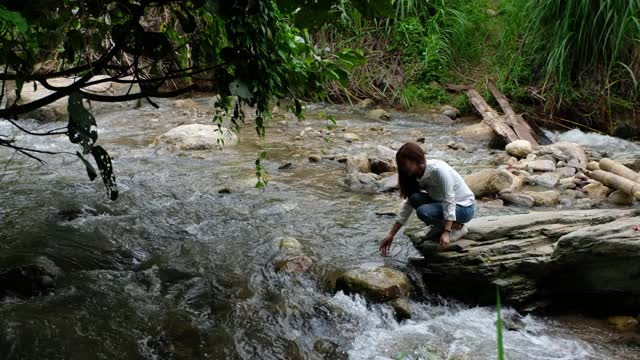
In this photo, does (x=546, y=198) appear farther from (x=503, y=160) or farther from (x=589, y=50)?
(x=589, y=50)

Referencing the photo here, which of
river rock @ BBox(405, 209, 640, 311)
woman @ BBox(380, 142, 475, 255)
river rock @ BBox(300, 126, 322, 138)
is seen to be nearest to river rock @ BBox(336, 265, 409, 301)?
river rock @ BBox(405, 209, 640, 311)

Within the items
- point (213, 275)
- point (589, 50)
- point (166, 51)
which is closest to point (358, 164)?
point (213, 275)

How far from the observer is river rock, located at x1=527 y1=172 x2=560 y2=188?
209 inches

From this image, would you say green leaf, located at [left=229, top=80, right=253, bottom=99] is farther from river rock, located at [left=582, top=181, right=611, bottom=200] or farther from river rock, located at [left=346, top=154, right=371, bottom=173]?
river rock, located at [left=582, top=181, right=611, bottom=200]

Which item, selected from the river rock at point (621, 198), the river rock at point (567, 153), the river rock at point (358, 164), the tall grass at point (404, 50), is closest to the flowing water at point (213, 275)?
the river rock at point (358, 164)

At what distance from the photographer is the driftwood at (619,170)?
194 inches

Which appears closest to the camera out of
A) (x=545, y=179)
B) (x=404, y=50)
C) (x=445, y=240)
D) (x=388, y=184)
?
(x=445, y=240)

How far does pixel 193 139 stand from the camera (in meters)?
6.58

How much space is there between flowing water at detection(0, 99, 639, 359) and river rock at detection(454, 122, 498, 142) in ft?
4.12

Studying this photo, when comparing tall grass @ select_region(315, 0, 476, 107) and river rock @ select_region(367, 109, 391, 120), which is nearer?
river rock @ select_region(367, 109, 391, 120)

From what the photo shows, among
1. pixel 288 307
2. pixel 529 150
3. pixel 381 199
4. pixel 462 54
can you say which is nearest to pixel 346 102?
pixel 462 54

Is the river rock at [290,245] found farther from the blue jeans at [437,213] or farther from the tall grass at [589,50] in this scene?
the tall grass at [589,50]

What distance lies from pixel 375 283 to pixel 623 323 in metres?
1.31

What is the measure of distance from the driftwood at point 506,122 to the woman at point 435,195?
3.47m
